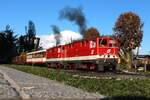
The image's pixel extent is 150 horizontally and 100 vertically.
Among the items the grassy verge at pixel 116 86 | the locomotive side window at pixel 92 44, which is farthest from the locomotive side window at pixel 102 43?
the grassy verge at pixel 116 86

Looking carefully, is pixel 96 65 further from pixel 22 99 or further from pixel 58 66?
pixel 22 99

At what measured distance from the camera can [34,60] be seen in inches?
3233

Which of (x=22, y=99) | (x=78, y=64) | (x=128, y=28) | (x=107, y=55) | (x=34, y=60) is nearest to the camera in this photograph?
(x=22, y=99)

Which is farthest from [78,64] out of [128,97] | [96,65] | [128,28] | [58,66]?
[128,97]

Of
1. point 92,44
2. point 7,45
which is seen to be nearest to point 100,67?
point 92,44

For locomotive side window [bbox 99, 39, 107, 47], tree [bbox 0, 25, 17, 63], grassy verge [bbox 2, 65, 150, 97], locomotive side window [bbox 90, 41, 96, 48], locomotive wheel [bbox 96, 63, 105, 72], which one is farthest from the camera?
tree [bbox 0, 25, 17, 63]

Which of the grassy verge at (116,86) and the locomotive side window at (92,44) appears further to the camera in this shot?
the locomotive side window at (92,44)

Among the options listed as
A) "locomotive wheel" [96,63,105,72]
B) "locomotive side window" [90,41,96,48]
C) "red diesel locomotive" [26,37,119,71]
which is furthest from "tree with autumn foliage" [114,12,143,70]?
"locomotive wheel" [96,63,105,72]

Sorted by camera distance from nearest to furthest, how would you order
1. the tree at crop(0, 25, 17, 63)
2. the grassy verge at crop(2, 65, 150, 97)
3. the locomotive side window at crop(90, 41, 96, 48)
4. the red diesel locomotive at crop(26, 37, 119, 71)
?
1. the grassy verge at crop(2, 65, 150, 97)
2. the red diesel locomotive at crop(26, 37, 119, 71)
3. the locomotive side window at crop(90, 41, 96, 48)
4. the tree at crop(0, 25, 17, 63)

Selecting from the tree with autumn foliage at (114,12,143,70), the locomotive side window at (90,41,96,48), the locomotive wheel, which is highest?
the tree with autumn foliage at (114,12,143,70)

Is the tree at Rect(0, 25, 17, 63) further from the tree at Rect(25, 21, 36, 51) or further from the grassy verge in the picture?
the grassy verge

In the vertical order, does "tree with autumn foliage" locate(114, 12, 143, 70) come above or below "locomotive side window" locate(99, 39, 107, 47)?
above

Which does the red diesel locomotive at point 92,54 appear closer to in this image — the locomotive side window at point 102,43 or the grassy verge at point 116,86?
the locomotive side window at point 102,43

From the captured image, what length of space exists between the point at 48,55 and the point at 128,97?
174 feet
